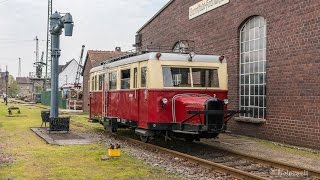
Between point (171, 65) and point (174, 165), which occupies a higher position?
point (171, 65)

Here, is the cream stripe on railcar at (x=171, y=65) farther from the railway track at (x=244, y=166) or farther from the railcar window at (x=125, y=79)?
the railcar window at (x=125, y=79)

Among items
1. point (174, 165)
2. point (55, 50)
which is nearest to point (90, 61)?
point (55, 50)

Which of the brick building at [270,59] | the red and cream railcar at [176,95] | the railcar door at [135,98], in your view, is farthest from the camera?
the brick building at [270,59]

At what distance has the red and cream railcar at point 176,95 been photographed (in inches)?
481

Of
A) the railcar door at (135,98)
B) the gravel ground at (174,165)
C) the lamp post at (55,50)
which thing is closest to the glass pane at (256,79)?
the railcar door at (135,98)

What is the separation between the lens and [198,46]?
22.0 m

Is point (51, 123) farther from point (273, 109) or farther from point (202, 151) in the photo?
point (273, 109)

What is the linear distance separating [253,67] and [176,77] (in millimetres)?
5379

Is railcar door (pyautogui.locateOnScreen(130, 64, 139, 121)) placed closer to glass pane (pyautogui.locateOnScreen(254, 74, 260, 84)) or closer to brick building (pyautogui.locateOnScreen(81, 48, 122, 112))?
glass pane (pyautogui.locateOnScreen(254, 74, 260, 84))

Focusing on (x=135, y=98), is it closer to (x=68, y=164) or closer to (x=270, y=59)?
(x=68, y=164)

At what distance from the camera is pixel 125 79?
599 inches

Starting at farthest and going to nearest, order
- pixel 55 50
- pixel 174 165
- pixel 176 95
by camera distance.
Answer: pixel 55 50
pixel 176 95
pixel 174 165

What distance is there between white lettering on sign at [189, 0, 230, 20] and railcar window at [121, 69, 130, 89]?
21.0 ft

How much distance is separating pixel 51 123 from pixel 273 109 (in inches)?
327
